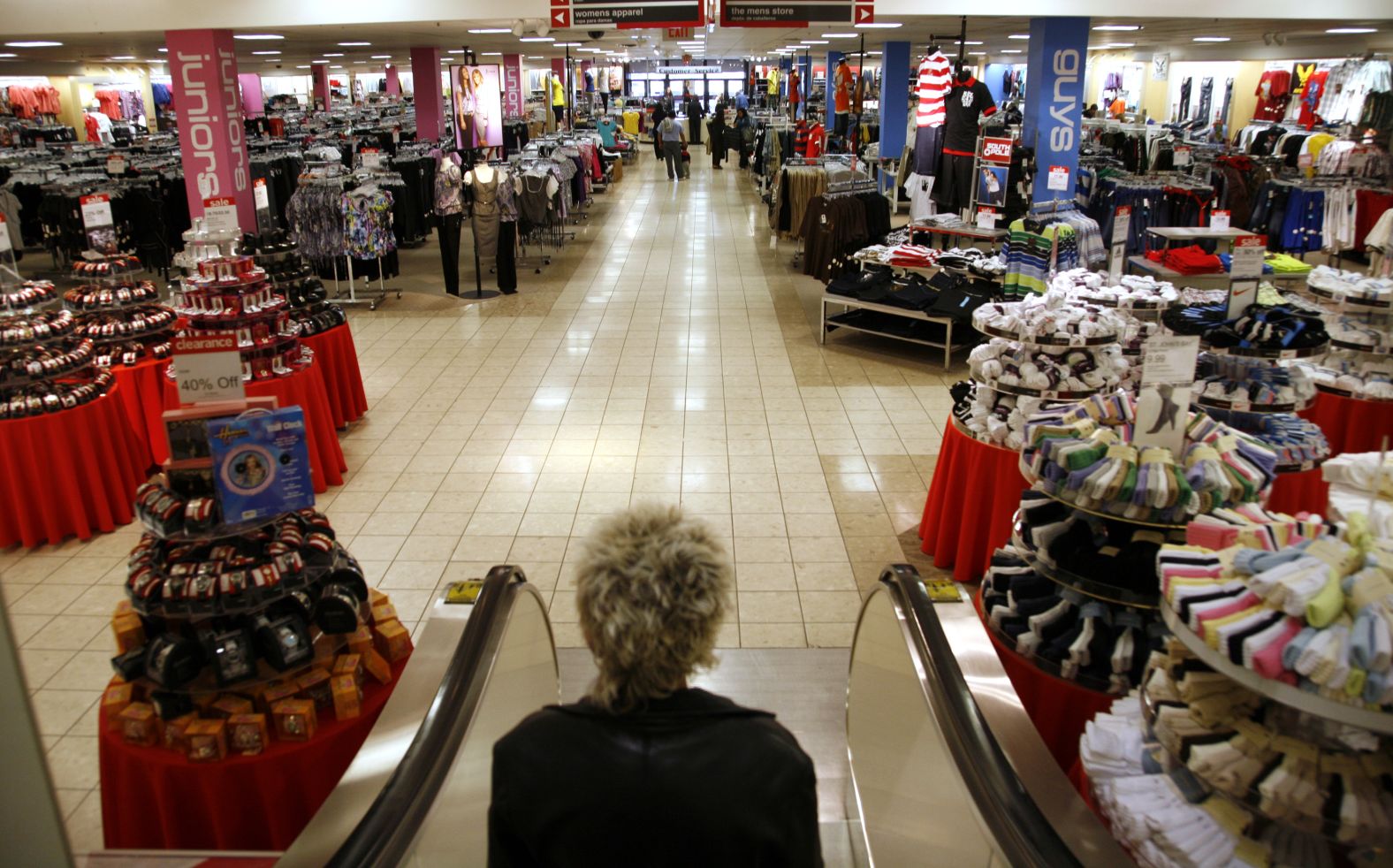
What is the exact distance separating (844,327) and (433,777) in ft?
26.1

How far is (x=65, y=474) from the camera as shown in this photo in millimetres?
5582

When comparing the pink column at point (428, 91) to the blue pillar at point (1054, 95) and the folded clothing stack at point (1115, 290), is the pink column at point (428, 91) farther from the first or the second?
the folded clothing stack at point (1115, 290)

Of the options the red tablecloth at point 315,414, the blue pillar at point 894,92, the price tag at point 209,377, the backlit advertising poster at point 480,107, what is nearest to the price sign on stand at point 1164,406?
the price tag at point 209,377

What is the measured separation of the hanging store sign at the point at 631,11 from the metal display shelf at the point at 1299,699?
786 cm

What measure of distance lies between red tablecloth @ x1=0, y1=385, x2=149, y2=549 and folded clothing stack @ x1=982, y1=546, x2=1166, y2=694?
5046 mm

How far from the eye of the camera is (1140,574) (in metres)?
3.20

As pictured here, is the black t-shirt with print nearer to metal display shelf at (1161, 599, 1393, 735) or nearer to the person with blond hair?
metal display shelf at (1161, 599, 1393, 735)

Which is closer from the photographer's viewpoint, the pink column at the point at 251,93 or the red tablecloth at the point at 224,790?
the red tablecloth at the point at 224,790

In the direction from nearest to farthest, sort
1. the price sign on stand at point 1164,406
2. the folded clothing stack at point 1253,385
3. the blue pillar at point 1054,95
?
the price sign on stand at point 1164,406 < the folded clothing stack at point 1253,385 < the blue pillar at point 1054,95

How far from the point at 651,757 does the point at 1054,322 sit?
4.17 m

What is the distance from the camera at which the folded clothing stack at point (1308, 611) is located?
1.98 m

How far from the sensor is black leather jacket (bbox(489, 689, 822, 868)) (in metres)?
1.56

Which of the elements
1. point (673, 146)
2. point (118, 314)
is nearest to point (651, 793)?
point (118, 314)

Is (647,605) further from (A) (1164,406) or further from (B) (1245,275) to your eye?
(B) (1245,275)
